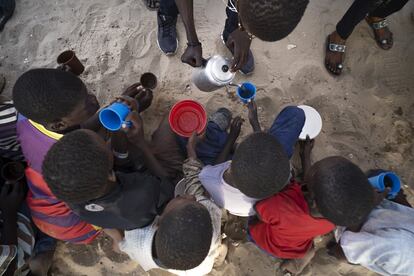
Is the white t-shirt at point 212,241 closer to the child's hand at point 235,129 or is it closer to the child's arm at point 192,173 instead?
the child's arm at point 192,173

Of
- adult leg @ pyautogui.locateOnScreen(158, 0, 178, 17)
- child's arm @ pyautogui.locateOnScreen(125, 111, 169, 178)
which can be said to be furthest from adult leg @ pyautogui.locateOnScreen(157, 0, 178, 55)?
child's arm @ pyautogui.locateOnScreen(125, 111, 169, 178)

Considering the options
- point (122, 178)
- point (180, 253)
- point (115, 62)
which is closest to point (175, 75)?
point (115, 62)

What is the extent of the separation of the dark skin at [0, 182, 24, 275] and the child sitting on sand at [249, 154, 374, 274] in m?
1.46

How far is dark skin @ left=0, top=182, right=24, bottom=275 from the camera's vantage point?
80.6 inches

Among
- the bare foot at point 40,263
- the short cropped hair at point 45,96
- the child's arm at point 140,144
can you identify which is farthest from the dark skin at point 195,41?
the bare foot at point 40,263

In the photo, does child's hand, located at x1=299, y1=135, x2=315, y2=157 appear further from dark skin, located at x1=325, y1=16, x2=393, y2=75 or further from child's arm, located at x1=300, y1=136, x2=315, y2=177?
dark skin, located at x1=325, y1=16, x2=393, y2=75

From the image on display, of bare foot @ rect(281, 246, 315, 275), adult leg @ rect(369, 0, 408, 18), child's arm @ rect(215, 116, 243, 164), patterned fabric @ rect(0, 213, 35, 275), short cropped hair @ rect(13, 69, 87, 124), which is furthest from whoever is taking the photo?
adult leg @ rect(369, 0, 408, 18)

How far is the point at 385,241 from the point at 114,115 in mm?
1606

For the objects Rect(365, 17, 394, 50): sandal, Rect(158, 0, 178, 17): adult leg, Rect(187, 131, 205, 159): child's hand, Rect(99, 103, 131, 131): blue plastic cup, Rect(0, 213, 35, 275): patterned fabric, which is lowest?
Rect(0, 213, 35, 275): patterned fabric

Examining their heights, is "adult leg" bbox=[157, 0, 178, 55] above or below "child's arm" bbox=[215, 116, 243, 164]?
above

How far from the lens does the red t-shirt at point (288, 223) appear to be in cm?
182

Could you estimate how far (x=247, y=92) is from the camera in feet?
7.88

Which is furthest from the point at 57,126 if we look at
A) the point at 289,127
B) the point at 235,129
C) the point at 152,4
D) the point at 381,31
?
the point at 381,31

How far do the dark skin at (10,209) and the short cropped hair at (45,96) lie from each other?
60 centimetres
